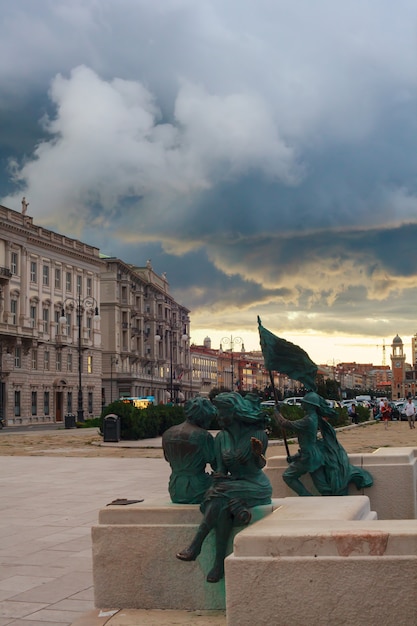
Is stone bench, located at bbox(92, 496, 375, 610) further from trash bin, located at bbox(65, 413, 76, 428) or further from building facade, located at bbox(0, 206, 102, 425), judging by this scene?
building facade, located at bbox(0, 206, 102, 425)

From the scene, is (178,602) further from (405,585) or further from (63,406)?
(63,406)

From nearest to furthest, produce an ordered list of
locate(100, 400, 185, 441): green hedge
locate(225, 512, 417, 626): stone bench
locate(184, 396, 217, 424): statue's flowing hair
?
locate(225, 512, 417, 626): stone bench, locate(184, 396, 217, 424): statue's flowing hair, locate(100, 400, 185, 441): green hedge

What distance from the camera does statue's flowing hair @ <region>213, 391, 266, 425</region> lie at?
5043mm

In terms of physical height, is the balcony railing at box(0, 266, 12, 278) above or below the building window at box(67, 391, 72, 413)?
above

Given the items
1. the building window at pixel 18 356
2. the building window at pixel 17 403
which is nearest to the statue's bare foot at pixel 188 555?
the building window at pixel 17 403

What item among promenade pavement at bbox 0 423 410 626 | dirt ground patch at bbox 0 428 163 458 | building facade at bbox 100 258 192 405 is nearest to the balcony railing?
building facade at bbox 100 258 192 405

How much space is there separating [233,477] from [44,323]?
223 ft

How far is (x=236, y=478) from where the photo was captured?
500 centimetres

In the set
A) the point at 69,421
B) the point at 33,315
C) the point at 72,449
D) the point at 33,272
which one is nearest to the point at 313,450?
the point at 72,449

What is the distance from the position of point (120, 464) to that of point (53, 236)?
5524 cm

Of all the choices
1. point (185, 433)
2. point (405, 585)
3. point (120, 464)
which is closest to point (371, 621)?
point (405, 585)

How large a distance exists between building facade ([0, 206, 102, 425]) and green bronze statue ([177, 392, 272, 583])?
53481 millimetres

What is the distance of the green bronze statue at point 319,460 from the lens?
6672 mm

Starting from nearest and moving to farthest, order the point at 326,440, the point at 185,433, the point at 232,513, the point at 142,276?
1. the point at 232,513
2. the point at 185,433
3. the point at 326,440
4. the point at 142,276
